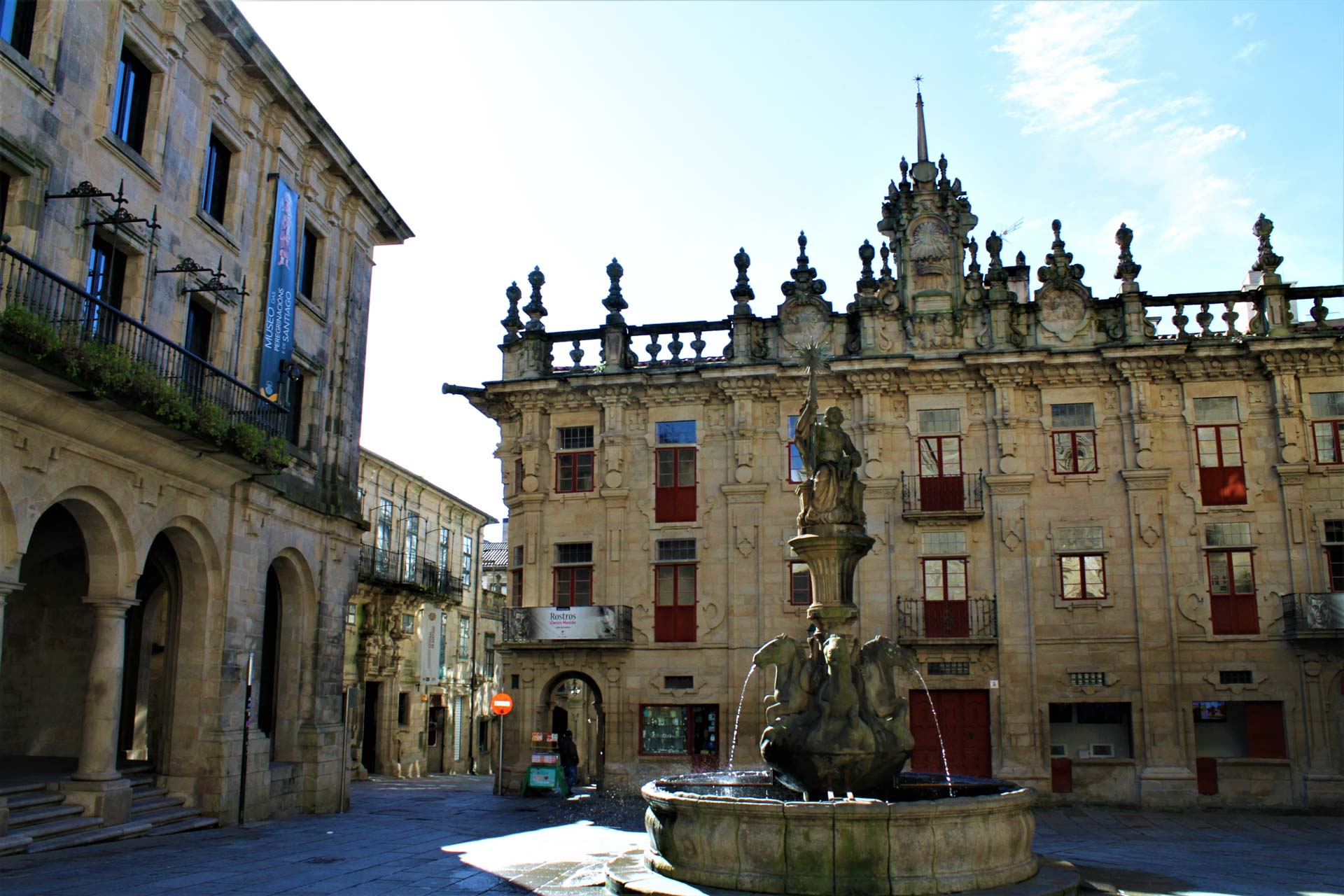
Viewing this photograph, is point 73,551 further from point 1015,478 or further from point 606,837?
point 1015,478

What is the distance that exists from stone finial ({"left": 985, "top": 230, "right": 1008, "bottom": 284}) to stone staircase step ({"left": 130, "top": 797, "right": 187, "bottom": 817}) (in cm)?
2298

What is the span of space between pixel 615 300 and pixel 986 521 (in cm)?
1212

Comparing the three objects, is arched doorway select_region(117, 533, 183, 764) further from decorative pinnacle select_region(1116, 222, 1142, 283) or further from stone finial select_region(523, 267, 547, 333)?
decorative pinnacle select_region(1116, 222, 1142, 283)

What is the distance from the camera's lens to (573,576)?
29844mm

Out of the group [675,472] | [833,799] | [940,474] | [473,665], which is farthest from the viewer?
[473,665]

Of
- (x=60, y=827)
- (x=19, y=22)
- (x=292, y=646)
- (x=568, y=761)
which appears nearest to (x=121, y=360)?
(x=19, y=22)

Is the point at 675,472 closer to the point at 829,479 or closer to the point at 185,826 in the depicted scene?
the point at 185,826

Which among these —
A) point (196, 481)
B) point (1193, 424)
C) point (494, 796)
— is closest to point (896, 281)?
point (1193, 424)

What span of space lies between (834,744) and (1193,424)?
20.3m

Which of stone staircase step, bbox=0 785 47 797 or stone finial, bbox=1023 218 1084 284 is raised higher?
stone finial, bbox=1023 218 1084 284

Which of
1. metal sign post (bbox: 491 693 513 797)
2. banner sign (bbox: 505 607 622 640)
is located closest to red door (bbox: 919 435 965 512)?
banner sign (bbox: 505 607 622 640)

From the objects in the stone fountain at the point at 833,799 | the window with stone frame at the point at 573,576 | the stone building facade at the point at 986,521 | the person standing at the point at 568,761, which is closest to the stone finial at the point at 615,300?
the stone building facade at the point at 986,521

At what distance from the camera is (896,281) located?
1171 inches

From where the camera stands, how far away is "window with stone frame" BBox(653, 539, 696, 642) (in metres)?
28.9
